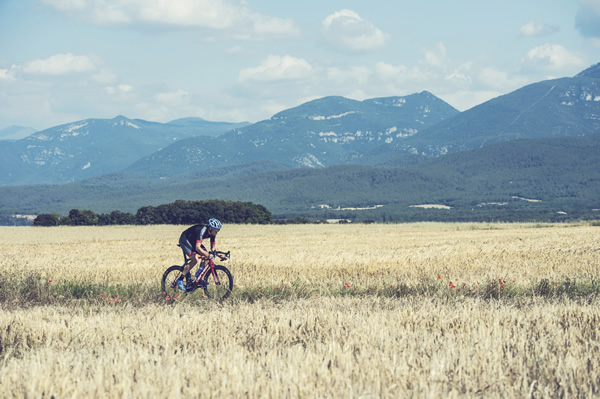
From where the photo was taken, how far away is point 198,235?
14.0 metres

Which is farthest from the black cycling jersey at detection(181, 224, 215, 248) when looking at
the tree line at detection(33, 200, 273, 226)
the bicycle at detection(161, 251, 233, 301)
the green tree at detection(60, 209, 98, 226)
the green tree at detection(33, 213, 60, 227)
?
the green tree at detection(33, 213, 60, 227)

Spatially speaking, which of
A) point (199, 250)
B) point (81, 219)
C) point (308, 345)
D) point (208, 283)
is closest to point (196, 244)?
point (199, 250)

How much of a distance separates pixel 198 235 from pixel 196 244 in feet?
0.66

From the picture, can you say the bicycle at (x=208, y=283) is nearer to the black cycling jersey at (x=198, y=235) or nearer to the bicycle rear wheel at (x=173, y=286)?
the bicycle rear wheel at (x=173, y=286)

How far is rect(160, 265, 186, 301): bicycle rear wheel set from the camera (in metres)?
Result: 13.9

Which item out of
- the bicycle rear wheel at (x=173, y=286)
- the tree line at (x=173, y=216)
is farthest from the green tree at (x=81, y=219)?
the bicycle rear wheel at (x=173, y=286)

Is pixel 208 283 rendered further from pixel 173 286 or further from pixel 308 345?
pixel 308 345

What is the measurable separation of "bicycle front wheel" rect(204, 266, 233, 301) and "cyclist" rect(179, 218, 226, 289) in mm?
334

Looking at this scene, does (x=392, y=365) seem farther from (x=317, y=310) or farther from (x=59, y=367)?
(x=317, y=310)

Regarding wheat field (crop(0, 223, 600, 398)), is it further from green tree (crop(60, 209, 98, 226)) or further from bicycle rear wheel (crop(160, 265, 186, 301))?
green tree (crop(60, 209, 98, 226))

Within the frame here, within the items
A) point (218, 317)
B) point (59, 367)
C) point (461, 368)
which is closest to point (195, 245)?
point (218, 317)

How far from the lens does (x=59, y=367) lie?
643 centimetres

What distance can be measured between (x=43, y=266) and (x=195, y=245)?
387 inches

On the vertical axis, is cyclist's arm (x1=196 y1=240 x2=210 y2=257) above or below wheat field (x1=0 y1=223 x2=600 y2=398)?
above
